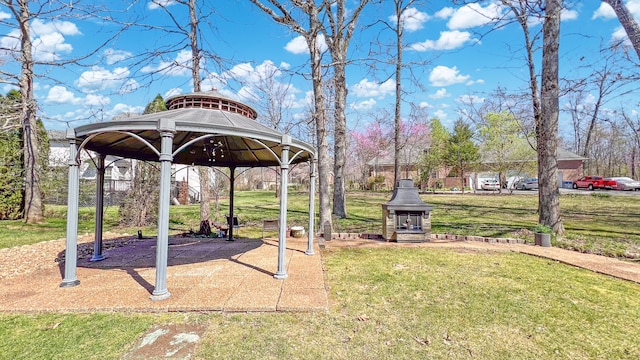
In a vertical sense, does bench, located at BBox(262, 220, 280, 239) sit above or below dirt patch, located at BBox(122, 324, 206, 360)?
above

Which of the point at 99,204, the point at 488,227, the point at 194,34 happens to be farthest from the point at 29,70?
the point at 488,227

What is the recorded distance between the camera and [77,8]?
8578mm

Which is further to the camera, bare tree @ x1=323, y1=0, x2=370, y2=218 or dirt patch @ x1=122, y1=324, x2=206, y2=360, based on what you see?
bare tree @ x1=323, y1=0, x2=370, y2=218

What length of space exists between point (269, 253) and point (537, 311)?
4427mm

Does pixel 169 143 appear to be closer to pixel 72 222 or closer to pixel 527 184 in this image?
pixel 72 222

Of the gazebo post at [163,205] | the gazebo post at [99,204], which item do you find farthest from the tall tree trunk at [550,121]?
the gazebo post at [99,204]

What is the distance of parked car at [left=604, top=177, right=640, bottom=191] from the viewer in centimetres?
2370

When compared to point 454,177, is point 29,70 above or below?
above

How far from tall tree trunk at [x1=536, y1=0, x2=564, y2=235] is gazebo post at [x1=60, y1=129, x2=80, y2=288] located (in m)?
10.1

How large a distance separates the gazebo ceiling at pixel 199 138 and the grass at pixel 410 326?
208cm

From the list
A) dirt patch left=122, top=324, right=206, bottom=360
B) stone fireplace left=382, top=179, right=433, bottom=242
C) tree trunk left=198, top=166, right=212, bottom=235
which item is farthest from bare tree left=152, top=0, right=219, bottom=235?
dirt patch left=122, top=324, right=206, bottom=360

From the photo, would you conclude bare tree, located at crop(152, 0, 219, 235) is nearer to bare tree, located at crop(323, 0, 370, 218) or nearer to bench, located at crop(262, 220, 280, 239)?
bench, located at crop(262, 220, 280, 239)

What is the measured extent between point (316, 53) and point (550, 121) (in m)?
6.57

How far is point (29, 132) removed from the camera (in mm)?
10211
